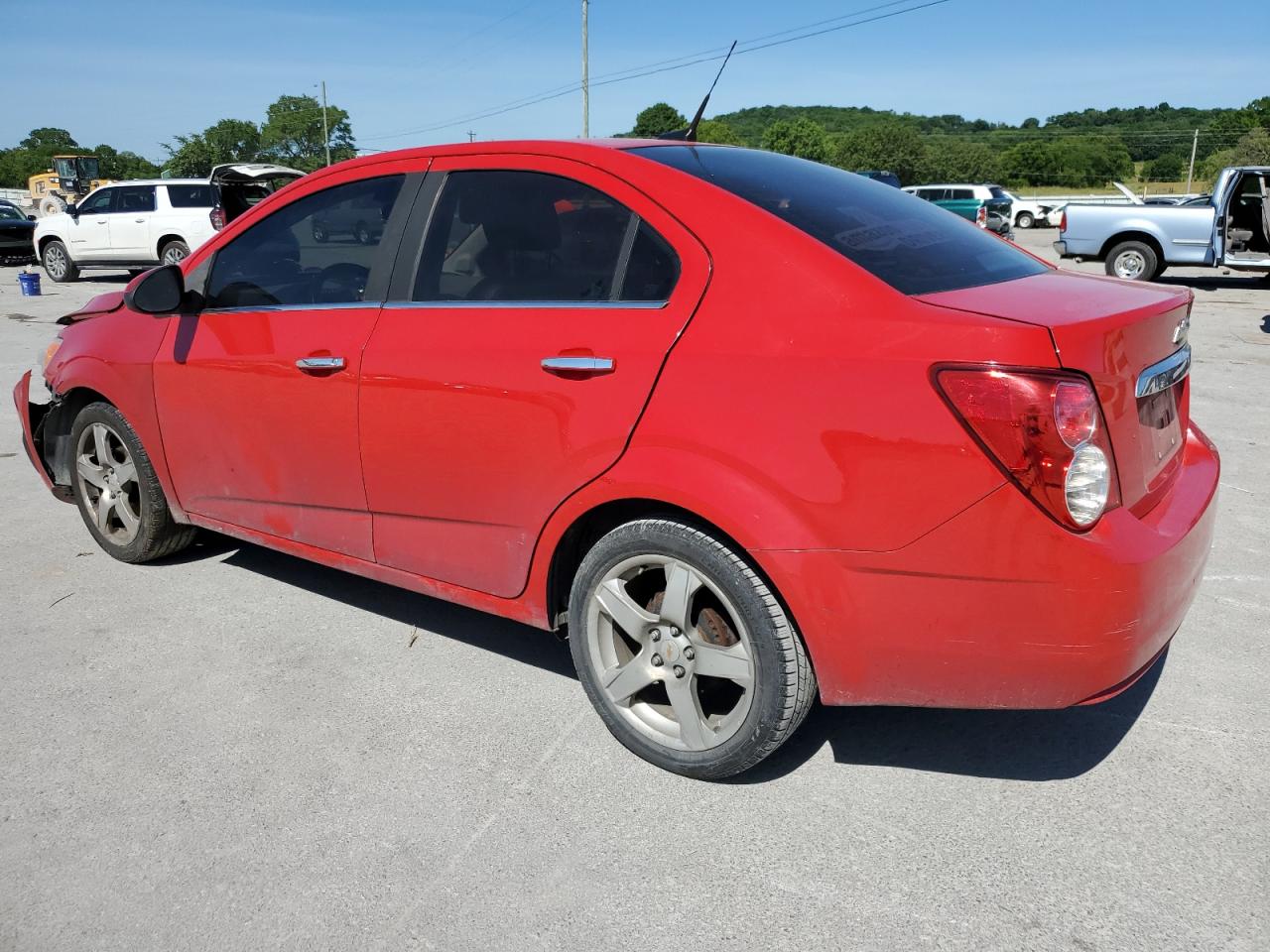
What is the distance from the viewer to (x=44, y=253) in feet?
66.6

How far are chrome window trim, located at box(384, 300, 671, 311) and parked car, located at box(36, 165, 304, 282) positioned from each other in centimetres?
1613

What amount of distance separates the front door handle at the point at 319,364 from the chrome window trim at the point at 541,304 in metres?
0.25

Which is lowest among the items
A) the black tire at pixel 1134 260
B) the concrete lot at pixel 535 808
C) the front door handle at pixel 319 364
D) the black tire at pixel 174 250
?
the concrete lot at pixel 535 808

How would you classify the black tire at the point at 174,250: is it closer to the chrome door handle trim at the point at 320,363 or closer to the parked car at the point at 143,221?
the parked car at the point at 143,221

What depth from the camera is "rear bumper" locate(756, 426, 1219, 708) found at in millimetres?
2230

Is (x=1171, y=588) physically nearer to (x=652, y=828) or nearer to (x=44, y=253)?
(x=652, y=828)

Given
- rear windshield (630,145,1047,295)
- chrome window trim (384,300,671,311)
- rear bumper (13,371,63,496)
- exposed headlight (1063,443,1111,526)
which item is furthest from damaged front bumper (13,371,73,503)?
exposed headlight (1063,443,1111,526)

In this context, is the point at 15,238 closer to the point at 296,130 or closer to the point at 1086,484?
the point at 1086,484

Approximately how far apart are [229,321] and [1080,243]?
1609 cm

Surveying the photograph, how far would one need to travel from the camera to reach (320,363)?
337 centimetres

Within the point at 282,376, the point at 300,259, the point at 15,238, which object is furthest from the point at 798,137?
the point at 282,376

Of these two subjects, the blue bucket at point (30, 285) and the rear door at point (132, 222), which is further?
the rear door at point (132, 222)

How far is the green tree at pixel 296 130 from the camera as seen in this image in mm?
108062

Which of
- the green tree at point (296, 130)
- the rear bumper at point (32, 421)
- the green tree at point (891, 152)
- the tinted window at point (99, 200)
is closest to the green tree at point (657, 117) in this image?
the green tree at point (891, 152)
